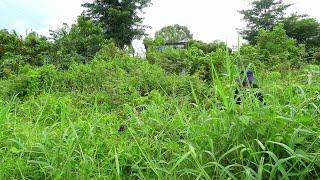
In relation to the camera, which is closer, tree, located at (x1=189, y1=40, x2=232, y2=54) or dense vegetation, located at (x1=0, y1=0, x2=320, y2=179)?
dense vegetation, located at (x1=0, y1=0, x2=320, y2=179)

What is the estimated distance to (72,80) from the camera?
7.18 metres

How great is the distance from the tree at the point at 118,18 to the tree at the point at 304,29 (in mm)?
7035

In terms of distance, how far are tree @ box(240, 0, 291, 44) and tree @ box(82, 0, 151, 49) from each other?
19.2 feet

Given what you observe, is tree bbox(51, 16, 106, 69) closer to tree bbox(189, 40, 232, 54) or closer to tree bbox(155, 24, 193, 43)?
tree bbox(189, 40, 232, 54)

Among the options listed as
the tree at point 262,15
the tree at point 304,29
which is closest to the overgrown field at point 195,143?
the tree at point 304,29

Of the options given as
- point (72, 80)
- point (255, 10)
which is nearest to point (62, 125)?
point (72, 80)

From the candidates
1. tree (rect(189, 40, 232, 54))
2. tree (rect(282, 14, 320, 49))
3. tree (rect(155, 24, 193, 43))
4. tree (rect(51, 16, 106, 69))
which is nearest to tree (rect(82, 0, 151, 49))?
tree (rect(155, 24, 193, 43))

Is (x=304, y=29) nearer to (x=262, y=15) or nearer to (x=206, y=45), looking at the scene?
(x=262, y=15)

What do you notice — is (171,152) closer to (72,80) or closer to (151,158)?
(151,158)

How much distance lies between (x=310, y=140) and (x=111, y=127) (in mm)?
1534

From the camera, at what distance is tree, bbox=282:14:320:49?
1856 cm

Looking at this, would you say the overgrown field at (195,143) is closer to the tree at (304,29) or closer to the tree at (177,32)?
the tree at (177,32)

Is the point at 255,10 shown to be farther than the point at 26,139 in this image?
Yes

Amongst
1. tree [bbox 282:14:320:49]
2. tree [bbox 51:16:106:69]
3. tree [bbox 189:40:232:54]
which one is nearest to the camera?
tree [bbox 51:16:106:69]
